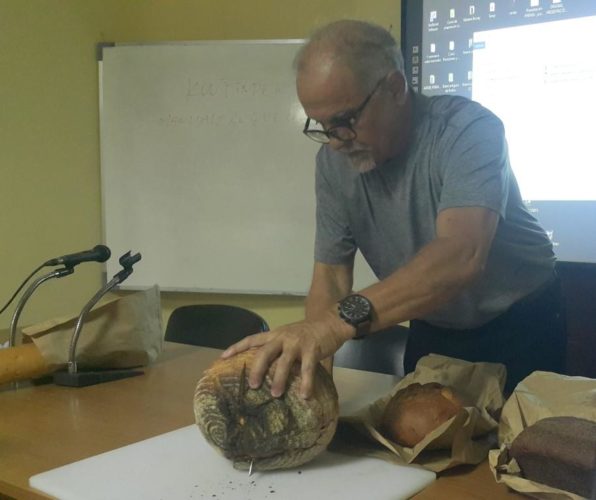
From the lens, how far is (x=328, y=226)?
156cm

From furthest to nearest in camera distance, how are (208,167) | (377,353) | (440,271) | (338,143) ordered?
1. (208,167)
2. (377,353)
3. (338,143)
4. (440,271)

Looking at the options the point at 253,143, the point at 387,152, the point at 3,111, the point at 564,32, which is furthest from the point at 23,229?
the point at 564,32

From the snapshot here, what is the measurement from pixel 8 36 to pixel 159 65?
60 centimetres

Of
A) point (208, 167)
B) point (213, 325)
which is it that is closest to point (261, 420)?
point (213, 325)

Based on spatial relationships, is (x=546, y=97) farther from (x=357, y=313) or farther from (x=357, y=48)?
(x=357, y=313)

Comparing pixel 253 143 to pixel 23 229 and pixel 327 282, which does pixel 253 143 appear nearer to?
pixel 23 229

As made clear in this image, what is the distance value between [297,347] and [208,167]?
2.03 metres

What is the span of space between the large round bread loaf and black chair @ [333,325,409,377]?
962mm

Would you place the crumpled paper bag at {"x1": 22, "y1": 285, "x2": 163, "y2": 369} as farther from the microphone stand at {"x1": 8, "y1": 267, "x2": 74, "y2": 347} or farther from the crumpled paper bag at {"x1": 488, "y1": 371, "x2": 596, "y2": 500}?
the crumpled paper bag at {"x1": 488, "y1": 371, "x2": 596, "y2": 500}

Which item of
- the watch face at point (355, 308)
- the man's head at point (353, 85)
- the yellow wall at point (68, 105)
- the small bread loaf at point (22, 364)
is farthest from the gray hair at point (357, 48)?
the yellow wall at point (68, 105)

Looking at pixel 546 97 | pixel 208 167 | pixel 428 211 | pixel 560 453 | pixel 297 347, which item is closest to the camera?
pixel 560 453

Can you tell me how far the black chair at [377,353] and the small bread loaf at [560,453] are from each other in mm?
999

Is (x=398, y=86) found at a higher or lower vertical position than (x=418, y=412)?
higher

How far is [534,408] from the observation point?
37.3 inches
